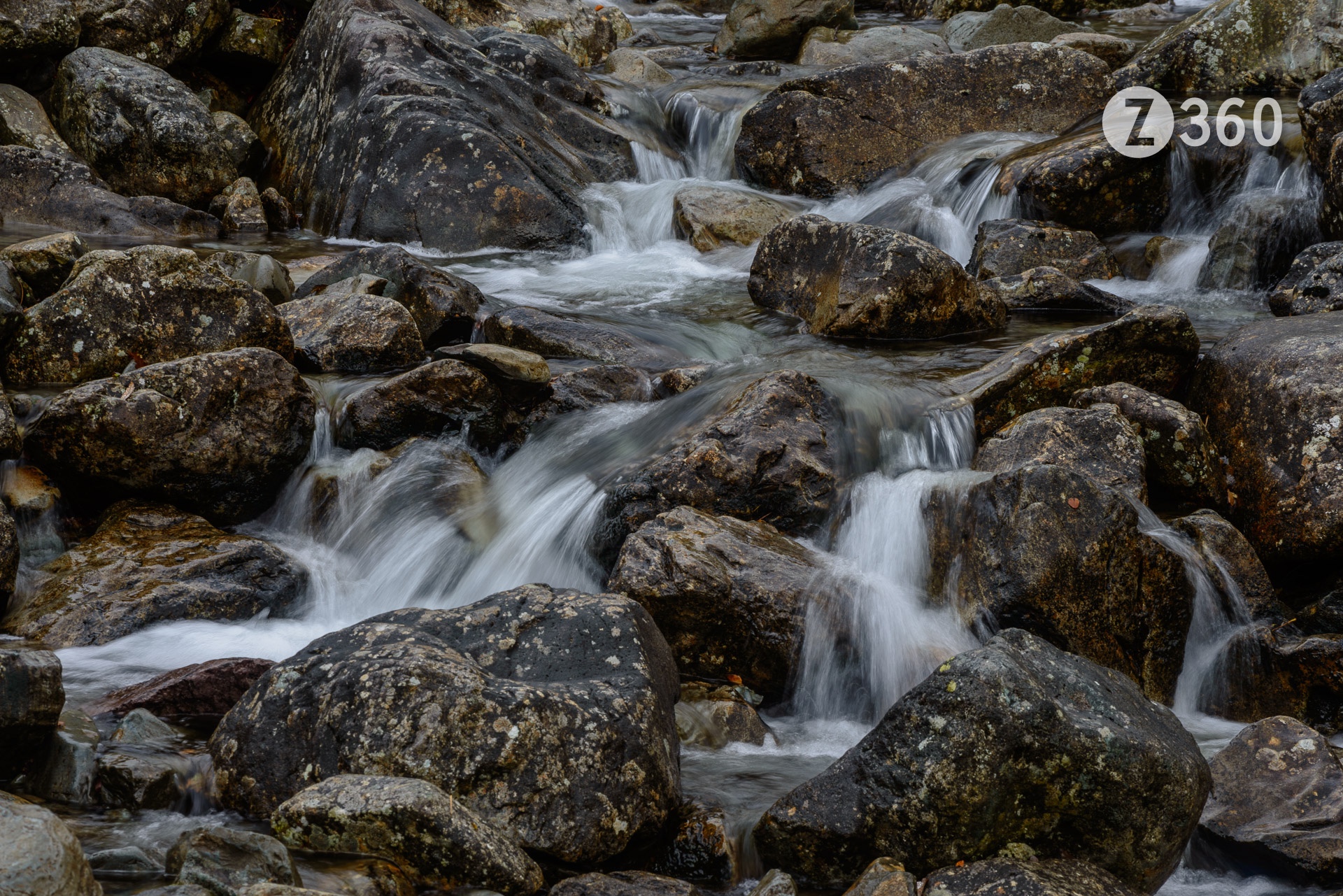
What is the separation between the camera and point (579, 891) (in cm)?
336

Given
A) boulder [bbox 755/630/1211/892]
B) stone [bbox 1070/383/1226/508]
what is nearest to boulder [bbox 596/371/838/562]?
stone [bbox 1070/383/1226/508]

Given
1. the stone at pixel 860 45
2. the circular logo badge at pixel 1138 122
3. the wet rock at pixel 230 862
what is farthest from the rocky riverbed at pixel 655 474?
the stone at pixel 860 45

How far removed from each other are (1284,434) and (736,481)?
301cm

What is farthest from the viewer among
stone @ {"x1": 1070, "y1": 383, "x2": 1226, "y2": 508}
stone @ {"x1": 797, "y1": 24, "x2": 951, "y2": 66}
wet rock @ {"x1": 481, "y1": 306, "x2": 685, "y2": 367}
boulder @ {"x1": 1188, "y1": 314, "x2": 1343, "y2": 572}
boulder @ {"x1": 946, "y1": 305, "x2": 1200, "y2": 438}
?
stone @ {"x1": 797, "y1": 24, "x2": 951, "y2": 66}

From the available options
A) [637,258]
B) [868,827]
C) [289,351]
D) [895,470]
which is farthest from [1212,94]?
[868,827]

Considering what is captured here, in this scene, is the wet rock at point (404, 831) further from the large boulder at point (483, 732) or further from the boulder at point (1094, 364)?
the boulder at point (1094, 364)

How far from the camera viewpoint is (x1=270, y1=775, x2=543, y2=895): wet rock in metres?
3.17

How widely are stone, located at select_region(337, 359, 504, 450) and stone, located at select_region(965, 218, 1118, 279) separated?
4.73 m

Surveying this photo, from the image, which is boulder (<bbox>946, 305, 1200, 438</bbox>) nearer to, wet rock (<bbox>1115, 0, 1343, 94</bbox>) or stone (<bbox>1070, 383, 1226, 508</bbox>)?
stone (<bbox>1070, 383, 1226, 508</bbox>)

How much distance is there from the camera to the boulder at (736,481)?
5.95 metres

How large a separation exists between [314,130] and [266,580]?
7.51m

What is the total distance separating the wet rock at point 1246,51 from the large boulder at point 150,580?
11158 millimetres

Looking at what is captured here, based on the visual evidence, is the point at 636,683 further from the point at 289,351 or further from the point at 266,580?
the point at 289,351

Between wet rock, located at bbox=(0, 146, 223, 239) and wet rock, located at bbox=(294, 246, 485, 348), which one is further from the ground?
wet rock, located at bbox=(0, 146, 223, 239)
